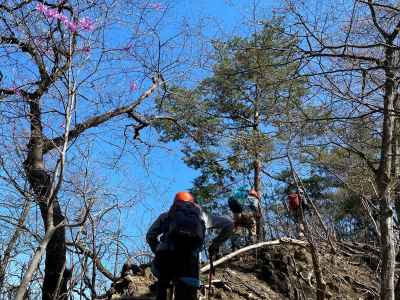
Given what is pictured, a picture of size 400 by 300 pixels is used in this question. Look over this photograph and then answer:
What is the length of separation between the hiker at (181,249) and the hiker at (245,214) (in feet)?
12.6

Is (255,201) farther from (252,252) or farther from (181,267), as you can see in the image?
(181,267)

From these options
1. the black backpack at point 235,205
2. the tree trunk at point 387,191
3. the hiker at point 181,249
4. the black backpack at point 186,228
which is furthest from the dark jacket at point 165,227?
the black backpack at point 235,205

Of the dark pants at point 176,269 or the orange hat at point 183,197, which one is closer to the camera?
the dark pants at point 176,269

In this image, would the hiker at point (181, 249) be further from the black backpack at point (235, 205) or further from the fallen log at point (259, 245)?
the black backpack at point (235, 205)

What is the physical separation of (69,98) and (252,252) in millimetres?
3918

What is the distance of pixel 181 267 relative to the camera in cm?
426

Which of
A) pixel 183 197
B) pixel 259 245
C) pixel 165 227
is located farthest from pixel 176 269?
pixel 259 245

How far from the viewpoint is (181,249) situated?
4.25 meters

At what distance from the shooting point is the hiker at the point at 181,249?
4.17 meters

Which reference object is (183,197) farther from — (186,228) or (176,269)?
(176,269)

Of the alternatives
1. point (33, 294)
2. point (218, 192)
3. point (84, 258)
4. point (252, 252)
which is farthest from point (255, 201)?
point (218, 192)

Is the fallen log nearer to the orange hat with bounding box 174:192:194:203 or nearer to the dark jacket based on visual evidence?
the dark jacket

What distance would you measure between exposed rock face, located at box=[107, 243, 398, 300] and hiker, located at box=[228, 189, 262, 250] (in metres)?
0.91

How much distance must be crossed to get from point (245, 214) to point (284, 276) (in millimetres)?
1876
